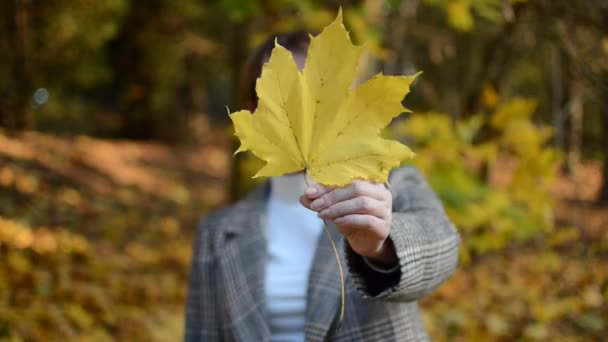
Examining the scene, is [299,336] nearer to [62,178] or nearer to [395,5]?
[395,5]

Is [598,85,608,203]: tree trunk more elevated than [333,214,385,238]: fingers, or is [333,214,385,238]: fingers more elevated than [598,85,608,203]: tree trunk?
[598,85,608,203]: tree trunk

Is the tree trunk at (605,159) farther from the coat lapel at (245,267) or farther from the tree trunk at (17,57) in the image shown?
the tree trunk at (17,57)

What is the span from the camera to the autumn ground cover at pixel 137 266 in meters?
2.65

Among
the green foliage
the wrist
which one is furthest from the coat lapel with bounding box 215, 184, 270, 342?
the green foliage

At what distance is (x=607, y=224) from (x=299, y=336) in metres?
1.52

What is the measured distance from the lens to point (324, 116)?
78cm

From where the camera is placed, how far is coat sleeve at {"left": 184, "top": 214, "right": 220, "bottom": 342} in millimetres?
1445

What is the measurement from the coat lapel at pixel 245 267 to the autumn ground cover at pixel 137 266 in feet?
2.85

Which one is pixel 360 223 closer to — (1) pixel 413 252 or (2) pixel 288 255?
(1) pixel 413 252

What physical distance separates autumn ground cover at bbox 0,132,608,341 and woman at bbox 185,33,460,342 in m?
0.62

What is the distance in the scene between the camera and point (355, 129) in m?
0.77

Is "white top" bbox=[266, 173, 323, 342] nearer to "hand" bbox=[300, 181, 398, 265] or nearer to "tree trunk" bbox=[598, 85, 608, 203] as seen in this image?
"hand" bbox=[300, 181, 398, 265]

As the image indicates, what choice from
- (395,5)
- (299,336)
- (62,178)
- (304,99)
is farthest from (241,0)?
(62,178)

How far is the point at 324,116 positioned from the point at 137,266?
3.63 metres
